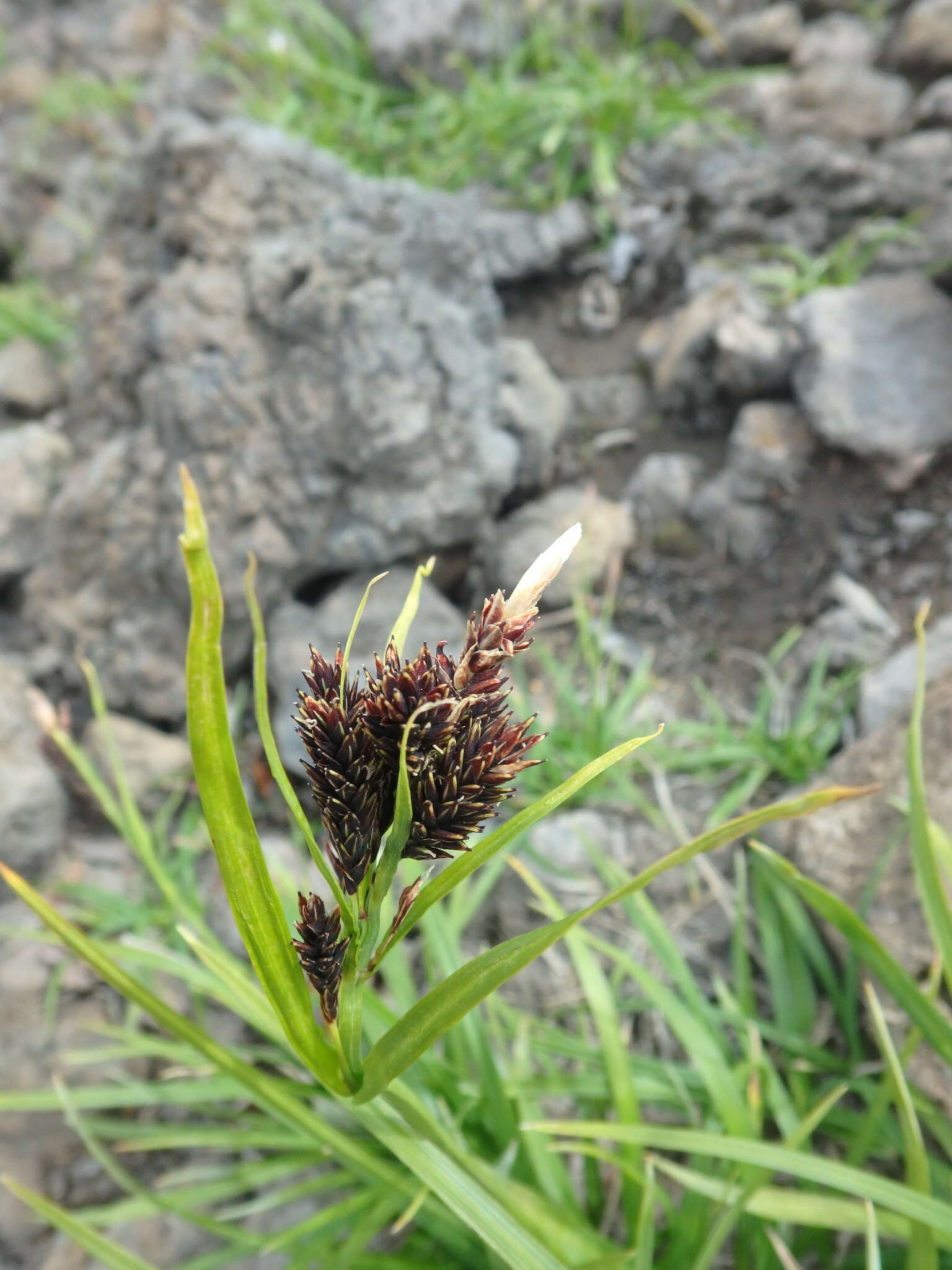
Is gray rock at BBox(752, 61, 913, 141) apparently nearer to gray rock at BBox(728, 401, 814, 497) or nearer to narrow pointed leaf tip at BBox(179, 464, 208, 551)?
gray rock at BBox(728, 401, 814, 497)

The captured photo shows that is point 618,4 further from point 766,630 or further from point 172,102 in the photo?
point 766,630

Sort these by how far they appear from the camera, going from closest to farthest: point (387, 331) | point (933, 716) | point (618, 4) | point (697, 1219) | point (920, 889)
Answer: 1. point (920, 889)
2. point (697, 1219)
3. point (933, 716)
4. point (387, 331)
5. point (618, 4)

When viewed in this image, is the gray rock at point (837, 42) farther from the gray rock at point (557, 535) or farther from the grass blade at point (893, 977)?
the grass blade at point (893, 977)

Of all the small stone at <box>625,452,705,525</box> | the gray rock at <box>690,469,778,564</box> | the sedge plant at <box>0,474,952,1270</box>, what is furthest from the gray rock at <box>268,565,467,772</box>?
the gray rock at <box>690,469,778,564</box>

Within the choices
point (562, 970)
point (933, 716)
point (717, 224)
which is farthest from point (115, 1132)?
point (717, 224)

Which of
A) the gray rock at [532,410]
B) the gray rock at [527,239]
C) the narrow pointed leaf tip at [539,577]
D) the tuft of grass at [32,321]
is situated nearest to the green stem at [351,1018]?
the narrow pointed leaf tip at [539,577]

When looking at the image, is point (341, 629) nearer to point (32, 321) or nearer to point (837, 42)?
point (32, 321)
